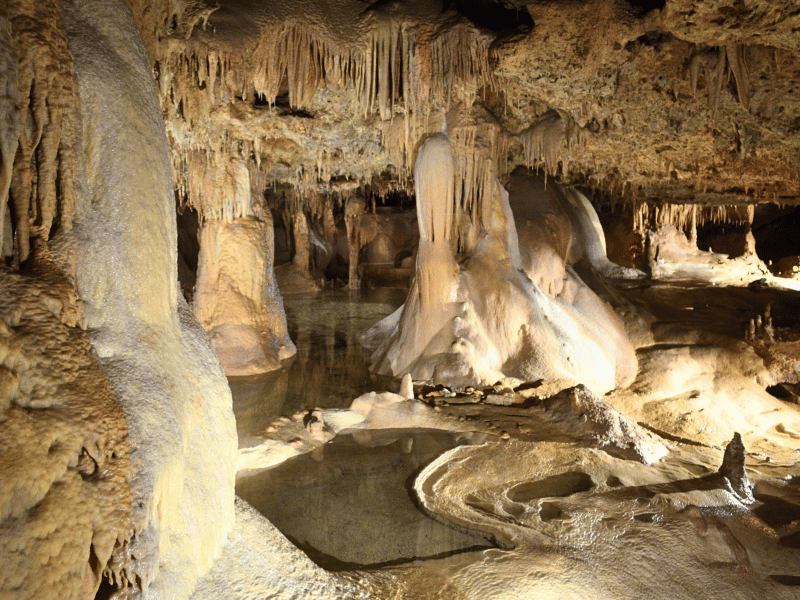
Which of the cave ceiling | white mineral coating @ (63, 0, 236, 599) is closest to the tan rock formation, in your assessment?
white mineral coating @ (63, 0, 236, 599)

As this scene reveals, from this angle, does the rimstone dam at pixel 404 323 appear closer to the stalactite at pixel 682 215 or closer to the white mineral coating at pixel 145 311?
the white mineral coating at pixel 145 311

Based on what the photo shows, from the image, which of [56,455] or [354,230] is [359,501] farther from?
[354,230]

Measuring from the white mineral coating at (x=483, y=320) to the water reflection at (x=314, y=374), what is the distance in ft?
2.56

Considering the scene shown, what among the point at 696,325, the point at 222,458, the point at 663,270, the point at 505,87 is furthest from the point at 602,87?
the point at 663,270

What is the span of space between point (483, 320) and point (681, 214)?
8856 mm

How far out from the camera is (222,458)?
2.92 metres

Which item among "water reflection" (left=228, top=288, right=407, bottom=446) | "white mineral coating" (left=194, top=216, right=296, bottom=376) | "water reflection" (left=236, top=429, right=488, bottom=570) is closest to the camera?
"water reflection" (left=236, top=429, right=488, bottom=570)

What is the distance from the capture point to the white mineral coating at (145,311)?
2.27 metres

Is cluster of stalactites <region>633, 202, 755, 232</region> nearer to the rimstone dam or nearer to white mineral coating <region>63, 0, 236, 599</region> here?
the rimstone dam

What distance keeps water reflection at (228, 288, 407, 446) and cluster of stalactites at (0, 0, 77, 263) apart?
3.38m

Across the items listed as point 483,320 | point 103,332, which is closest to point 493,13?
point 483,320

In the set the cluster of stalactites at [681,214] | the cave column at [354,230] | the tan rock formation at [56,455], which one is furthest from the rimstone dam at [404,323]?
the cave column at [354,230]

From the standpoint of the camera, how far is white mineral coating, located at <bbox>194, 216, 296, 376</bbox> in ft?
27.8

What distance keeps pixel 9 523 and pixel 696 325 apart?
33.0 feet
